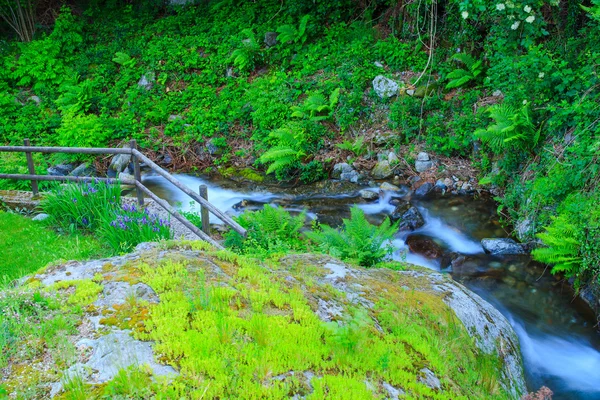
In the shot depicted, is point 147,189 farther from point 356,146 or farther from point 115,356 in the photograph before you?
point 115,356

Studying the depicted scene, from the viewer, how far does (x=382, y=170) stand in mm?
11555

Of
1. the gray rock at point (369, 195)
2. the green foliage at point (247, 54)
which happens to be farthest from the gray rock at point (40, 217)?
the green foliage at point (247, 54)

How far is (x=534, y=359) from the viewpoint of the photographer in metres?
6.04

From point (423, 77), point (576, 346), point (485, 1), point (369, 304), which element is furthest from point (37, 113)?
point (576, 346)

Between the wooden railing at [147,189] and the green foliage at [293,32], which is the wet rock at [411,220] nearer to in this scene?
the wooden railing at [147,189]

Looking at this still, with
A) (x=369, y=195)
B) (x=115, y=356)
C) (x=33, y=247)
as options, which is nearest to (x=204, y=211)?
(x=33, y=247)

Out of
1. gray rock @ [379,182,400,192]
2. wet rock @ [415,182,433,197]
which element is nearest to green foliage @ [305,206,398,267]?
wet rock @ [415,182,433,197]

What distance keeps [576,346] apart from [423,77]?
26.1ft

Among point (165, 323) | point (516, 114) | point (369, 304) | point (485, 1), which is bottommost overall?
point (369, 304)

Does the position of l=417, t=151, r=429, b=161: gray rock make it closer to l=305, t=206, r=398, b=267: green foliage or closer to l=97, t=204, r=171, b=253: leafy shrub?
l=305, t=206, r=398, b=267: green foliage

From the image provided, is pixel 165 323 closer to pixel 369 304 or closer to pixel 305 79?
pixel 369 304

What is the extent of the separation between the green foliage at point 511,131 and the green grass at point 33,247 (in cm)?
732

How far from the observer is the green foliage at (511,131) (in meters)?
8.86

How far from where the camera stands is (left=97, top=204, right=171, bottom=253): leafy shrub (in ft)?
21.9
